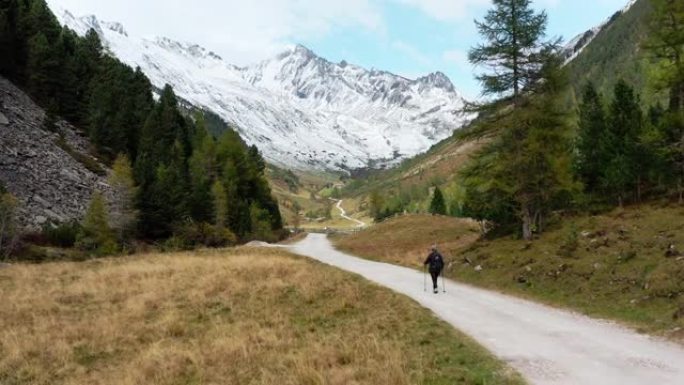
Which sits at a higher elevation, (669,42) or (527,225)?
(669,42)

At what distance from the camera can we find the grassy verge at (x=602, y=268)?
60.8 ft

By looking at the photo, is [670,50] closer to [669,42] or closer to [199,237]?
[669,42]

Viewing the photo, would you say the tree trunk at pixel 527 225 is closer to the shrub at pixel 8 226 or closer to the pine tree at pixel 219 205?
the shrub at pixel 8 226

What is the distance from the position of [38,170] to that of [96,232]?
1218cm

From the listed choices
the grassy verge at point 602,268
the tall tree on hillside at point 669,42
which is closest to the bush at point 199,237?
the grassy verge at point 602,268

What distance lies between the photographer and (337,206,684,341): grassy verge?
60.8ft

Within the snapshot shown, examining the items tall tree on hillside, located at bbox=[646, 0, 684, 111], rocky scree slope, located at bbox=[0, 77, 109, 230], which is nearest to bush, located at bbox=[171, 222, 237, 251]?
rocky scree slope, located at bbox=[0, 77, 109, 230]

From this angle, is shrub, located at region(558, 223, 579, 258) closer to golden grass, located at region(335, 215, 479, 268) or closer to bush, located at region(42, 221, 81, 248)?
golden grass, located at region(335, 215, 479, 268)

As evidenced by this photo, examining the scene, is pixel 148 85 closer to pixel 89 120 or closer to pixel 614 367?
pixel 89 120

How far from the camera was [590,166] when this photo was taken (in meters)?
57.6

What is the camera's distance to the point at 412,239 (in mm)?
64938

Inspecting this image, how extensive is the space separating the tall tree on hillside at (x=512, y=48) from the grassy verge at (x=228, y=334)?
1627cm

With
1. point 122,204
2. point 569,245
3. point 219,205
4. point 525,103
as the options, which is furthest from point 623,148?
point 122,204

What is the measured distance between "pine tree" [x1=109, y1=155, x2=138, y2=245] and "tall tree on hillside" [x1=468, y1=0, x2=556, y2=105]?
47.8 m
